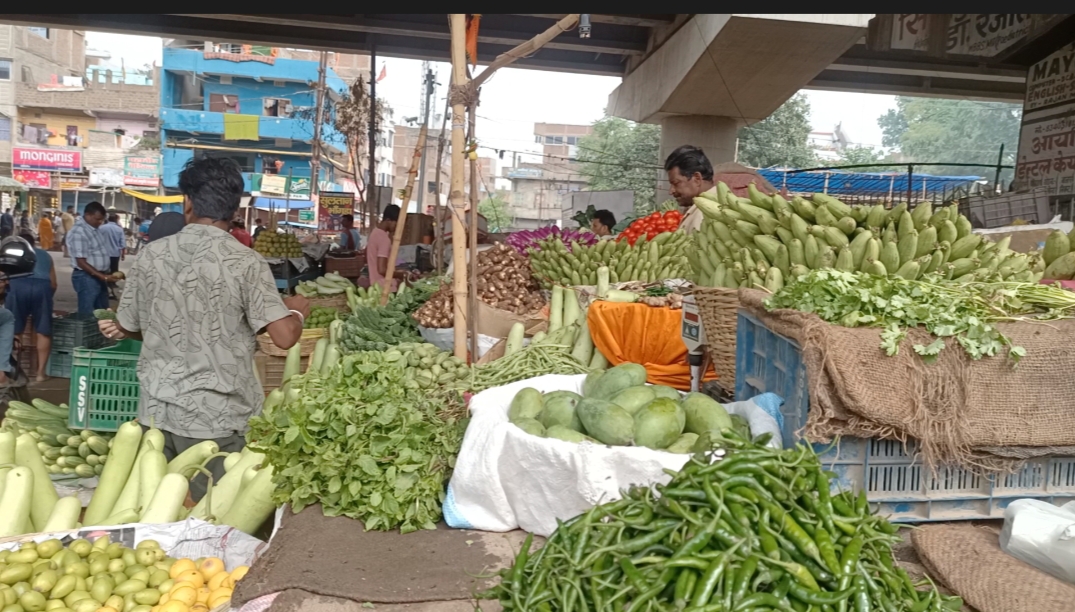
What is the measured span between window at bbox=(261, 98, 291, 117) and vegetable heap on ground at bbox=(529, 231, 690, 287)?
3604cm

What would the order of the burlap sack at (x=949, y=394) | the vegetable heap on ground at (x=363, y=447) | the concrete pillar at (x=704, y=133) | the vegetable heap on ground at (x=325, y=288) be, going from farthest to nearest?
the concrete pillar at (x=704, y=133) < the vegetable heap on ground at (x=325, y=288) < the vegetable heap on ground at (x=363, y=447) < the burlap sack at (x=949, y=394)

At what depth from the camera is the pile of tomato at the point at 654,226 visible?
620 centimetres

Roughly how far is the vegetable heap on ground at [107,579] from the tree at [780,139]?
32899 mm

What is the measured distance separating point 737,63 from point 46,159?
37271 millimetres

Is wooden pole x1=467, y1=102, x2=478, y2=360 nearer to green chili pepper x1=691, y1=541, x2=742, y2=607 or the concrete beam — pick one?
green chili pepper x1=691, y1=541, x2=742, y2=607

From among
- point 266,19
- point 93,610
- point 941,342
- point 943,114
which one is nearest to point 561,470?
point 941,342

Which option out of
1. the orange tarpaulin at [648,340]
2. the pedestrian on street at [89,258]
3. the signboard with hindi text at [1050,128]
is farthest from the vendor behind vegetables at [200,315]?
the signboard with hindi text at [1050,128]

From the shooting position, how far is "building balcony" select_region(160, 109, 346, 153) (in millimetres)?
34719

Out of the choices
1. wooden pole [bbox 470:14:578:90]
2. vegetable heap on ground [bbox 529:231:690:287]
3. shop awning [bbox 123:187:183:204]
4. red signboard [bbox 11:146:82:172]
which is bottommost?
vegetable heap on ground [bbox 529:231:690:287]

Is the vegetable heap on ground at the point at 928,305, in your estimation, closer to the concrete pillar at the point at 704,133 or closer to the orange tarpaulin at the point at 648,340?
the orange tarpaulin at the point at 648,340

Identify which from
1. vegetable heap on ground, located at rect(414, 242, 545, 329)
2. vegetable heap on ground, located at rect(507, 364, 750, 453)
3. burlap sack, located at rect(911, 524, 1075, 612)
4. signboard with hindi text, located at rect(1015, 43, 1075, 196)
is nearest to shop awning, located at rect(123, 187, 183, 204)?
vegetable heap on ground, located at rect(414, 242, 545, 329)

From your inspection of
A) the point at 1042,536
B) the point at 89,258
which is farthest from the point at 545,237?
the point at 89,258

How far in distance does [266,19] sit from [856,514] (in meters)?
13.2

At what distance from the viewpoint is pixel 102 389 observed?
491 centimetres
